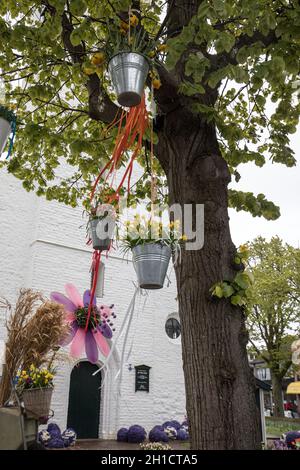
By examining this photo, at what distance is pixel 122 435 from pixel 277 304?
15060mm

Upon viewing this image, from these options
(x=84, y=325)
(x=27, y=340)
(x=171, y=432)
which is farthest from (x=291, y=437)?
(x=27, y=340)

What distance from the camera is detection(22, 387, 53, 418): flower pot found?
353 centimetres

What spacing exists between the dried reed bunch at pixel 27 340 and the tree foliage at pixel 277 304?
65.2 ft

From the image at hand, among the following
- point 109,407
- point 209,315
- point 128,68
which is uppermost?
point 128,68

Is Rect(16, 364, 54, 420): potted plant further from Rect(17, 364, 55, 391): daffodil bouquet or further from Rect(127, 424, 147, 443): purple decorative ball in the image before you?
Rect(127, 424, 147, 443): purple decorative ball

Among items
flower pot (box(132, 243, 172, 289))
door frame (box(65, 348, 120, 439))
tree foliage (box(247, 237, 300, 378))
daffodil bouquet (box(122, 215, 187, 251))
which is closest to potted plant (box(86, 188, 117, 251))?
daffodil bouquet (box(122, 215, 187, 251))

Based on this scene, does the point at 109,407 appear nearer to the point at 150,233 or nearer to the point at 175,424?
the point at 175,424

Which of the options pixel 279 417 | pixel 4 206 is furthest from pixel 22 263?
pixel 279 417

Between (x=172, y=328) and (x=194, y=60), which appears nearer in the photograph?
(x=194, y=60)

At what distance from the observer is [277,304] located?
23.2 metres

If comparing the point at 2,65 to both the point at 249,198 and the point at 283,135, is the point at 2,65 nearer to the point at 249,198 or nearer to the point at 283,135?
the point at 249,198

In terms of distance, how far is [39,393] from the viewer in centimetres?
361

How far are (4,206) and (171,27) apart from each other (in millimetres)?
7877

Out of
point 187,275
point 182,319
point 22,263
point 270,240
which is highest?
point 270,240
